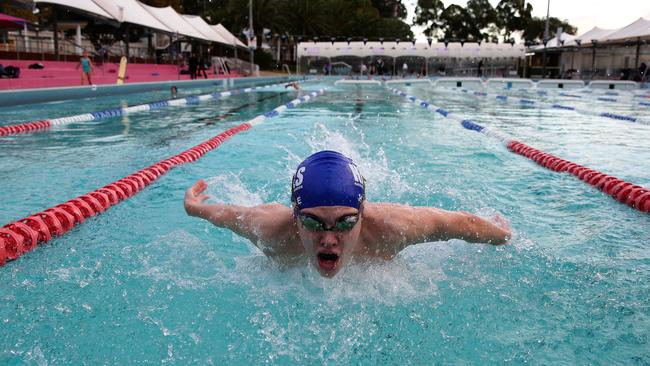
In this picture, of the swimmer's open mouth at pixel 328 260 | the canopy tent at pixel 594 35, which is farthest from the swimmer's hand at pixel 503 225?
the canopy tent at pixel 594 35

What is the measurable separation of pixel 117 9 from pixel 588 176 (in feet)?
69.4

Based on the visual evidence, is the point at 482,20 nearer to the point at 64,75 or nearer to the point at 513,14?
the point at 513,14

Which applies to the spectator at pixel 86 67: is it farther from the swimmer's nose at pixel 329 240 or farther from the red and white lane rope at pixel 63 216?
the swimmer's nose at pixel 329 240

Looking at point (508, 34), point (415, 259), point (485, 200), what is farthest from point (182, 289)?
point (508, 34)

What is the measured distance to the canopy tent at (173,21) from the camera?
1050 inches

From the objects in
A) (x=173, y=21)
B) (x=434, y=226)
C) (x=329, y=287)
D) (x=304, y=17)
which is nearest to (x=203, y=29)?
(x=173, y=21)

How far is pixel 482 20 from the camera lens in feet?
195

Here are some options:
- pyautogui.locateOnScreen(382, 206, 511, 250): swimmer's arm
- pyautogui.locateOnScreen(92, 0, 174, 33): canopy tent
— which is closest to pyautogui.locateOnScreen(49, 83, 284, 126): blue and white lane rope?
pyautogui.locateOnScreen(92, 0, 174, 33): canopy tent

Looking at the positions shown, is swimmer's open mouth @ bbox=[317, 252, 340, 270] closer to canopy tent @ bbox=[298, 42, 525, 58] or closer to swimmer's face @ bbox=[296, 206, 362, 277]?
swimmer's face @ bbox=[296, 206, 362, 277]

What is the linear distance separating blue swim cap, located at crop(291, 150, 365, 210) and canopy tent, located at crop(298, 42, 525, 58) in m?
38.4

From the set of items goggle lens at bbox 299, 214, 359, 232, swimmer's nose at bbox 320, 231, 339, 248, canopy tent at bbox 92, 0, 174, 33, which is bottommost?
swimmer's nose at bbox 320, 231, 339, 248

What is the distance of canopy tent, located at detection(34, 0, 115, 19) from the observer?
1722cm

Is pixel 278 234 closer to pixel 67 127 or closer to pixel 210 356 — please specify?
pixel 210 356

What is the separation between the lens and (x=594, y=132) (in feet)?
32.0
